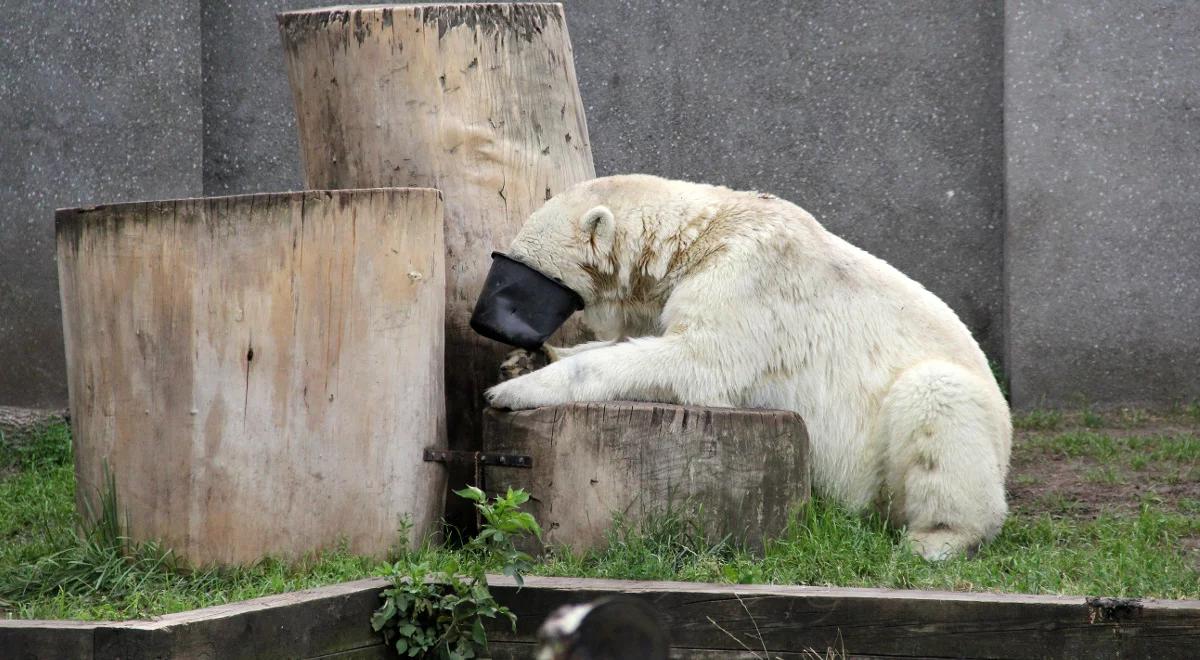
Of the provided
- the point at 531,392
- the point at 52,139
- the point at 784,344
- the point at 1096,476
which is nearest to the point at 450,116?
the point at 531,392

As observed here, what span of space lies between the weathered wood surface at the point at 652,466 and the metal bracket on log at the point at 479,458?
3 centimetres

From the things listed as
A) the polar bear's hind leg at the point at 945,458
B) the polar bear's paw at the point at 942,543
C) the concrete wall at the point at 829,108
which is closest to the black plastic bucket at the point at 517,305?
the polar bear's hind leg at the point at 945,458

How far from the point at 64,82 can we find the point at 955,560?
580cm

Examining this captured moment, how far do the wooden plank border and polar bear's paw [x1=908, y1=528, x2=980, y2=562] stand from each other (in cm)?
101

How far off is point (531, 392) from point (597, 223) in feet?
2.27

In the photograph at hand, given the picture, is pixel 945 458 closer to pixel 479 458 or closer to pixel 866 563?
pixel 866 563

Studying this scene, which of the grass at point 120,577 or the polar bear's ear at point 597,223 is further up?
the polar bear's ear at point 597,223

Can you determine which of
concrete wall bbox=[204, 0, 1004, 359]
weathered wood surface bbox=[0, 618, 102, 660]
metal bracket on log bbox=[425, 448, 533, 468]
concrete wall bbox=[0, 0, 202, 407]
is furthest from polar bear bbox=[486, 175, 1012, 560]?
concrete wall bbox=[0, 0, 202, 407]

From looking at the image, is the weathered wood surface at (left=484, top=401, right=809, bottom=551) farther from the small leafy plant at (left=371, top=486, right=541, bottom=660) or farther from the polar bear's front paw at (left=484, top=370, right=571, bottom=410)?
the small leafy plant at (left=371, top=486, right=541, bottom=660)

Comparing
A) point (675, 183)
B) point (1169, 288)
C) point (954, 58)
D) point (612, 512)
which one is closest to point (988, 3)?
point (954, 58)

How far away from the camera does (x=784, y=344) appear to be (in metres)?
4.60

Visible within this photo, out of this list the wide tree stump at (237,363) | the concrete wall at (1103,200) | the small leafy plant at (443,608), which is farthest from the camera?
the concrete wall at (1103,200)

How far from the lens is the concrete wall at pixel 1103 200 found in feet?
24.9

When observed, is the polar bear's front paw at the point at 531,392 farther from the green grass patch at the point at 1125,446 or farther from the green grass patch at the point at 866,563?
the green grass patch at the point at 1125,446
